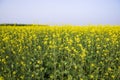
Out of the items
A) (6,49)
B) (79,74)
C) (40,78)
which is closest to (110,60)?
(79,74)

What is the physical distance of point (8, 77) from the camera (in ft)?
16.7

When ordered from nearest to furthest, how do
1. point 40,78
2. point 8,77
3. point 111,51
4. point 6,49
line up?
1. point 8,77
2. point 40,78
3. point 111,51
4. point 6,49

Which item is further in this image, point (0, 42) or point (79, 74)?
point (0, 42)

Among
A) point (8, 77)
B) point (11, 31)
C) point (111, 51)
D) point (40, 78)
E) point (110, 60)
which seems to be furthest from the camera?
point (11, 31)

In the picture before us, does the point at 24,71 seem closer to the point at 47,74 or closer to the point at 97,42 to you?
the point at 47,74

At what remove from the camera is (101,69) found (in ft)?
19.7

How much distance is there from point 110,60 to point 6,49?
4.01 meters

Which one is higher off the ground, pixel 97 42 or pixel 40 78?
pixel 97 42

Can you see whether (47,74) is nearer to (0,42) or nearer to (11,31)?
(0,42)

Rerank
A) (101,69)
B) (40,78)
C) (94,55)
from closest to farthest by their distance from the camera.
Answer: (40,78)
(101,69)
(94,55)

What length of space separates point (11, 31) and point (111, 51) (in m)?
6.78

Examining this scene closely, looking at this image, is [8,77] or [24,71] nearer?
[8,77]

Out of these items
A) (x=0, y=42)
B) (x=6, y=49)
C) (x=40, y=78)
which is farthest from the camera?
(x=0, y=42)

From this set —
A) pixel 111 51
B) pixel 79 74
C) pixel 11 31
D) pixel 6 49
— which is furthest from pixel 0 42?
pixel 79 74
